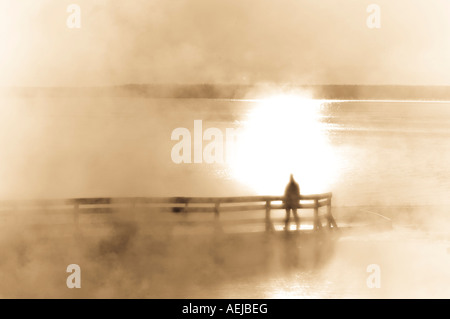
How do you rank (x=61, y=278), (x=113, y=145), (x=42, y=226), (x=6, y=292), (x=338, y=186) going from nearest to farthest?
(x=6, y=292) → (x=61, y=278) → (x=42, y=226) → (x=338, y=186) → (x=113, y=145)

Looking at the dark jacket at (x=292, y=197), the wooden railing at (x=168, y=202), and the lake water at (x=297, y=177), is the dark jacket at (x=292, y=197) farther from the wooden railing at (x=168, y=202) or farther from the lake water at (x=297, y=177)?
the lake water at (x=297, y=177)

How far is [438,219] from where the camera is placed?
39.9 ft

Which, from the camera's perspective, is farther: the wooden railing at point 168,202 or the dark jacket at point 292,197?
the dark jacket at point 292,197

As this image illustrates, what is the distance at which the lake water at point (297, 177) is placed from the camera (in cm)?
793

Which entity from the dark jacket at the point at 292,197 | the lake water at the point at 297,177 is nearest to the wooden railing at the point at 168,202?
the dark jacket at the point at 292,197

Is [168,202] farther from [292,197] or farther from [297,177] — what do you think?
[297,177]

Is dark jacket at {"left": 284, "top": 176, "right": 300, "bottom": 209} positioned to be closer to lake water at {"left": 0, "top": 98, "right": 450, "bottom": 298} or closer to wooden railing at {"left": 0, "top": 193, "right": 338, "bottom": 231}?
wooden railing at {"left": 0, "top": 193, "right": 338, "bottom": 231}

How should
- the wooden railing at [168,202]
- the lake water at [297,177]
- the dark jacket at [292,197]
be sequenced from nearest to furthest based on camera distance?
the lake water at [297,177] < the wooden railing at [168,202] < the dark jacket at [292,197]

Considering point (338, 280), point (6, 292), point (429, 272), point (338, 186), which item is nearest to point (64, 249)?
point (6, 292)

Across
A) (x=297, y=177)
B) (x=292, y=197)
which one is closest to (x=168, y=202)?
(x=292, y=197)

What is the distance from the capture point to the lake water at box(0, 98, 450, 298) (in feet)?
26.0

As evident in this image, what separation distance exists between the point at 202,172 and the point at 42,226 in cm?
2264

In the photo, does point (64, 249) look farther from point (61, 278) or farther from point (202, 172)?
point (202, 172)
